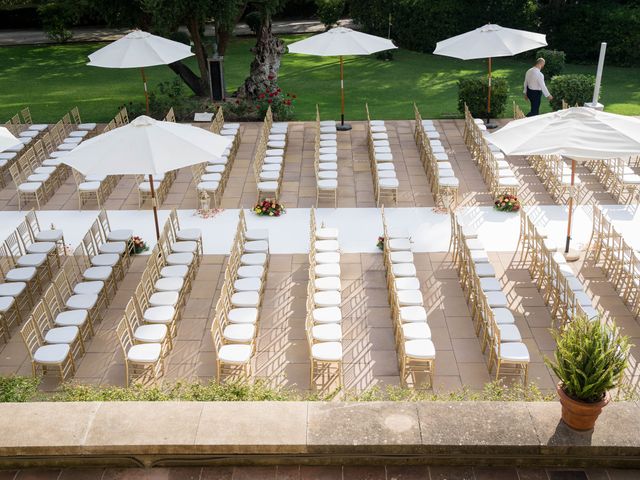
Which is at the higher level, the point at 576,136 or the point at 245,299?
the point at 576,136

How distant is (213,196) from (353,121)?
22.9 feet

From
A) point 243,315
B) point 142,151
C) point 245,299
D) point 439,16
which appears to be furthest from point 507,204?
point 439,16

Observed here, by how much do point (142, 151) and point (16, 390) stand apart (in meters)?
4.46

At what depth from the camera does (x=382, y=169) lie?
49.9 ft

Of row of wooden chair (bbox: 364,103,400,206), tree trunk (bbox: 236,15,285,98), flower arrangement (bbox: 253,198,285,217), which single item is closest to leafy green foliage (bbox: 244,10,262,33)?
tree trunk (bbox: 236,15,285,98)

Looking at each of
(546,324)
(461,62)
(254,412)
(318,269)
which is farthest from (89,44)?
(254,412)

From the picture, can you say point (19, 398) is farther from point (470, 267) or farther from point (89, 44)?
point (89, 44)

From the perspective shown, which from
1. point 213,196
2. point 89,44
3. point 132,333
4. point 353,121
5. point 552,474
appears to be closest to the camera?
point 552,474

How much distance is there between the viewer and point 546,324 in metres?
10.3

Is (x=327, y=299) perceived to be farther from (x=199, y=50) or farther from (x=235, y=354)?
(x=199, y=50)

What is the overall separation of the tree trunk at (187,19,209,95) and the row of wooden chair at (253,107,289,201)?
15.4 ft

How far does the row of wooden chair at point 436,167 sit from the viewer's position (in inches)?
564

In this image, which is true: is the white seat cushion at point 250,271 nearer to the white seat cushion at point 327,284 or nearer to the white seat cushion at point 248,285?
the white seat cushion at point 248,285

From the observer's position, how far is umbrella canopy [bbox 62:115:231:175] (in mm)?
10312
